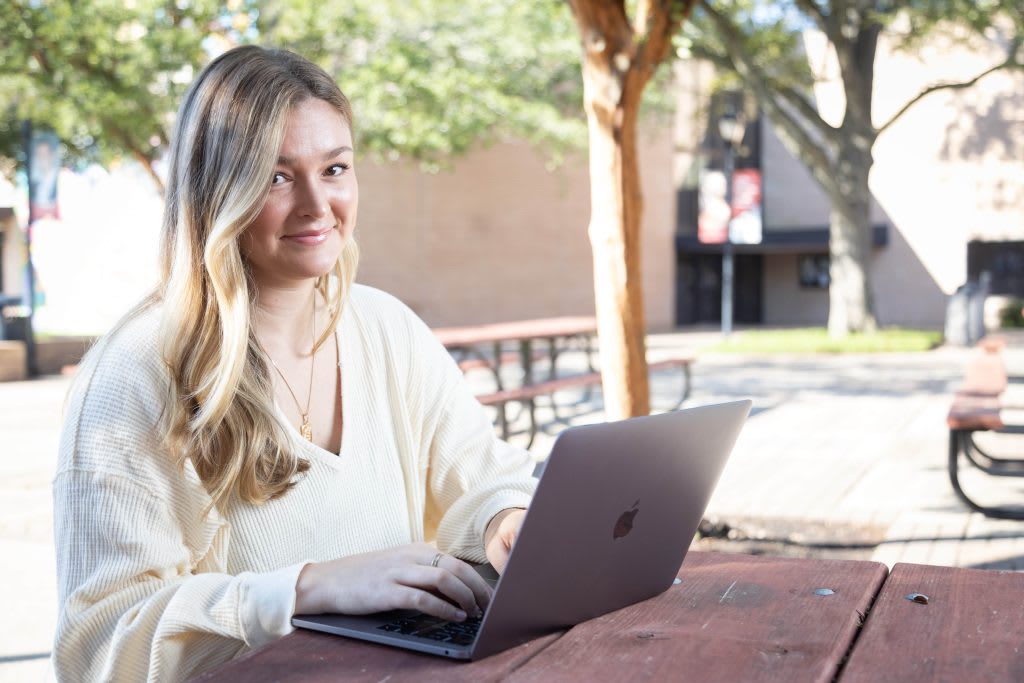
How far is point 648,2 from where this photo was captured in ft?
16.4

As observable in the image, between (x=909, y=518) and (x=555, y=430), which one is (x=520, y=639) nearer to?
(x=909, y=518)

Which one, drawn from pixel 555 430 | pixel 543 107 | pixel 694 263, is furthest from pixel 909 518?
pixel 694 263

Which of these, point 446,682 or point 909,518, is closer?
point 446,682

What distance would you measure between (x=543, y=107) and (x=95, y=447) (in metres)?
18.1

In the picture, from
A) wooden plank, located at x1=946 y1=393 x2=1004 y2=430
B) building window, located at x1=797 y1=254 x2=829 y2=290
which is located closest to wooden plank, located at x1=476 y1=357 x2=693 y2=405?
wooden plank, located at x1=946 y1=393 x2=1004 y2=430

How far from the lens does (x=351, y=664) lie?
1.37m

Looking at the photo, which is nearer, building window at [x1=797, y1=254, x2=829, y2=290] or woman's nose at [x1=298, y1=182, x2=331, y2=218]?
woman's nose at [x1=298, y1=182, x2=331, y2=218]

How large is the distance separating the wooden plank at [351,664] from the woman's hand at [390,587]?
0.07 m

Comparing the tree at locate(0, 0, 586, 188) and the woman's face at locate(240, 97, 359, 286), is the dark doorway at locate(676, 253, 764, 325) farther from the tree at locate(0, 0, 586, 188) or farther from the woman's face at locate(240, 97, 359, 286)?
the woman's face at locate(240, 97, 359, 286)

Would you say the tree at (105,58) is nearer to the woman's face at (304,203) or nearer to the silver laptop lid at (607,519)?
the woman's face at (304,203)

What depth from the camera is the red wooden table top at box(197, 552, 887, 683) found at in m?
1.33

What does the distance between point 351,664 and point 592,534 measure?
1.10 ft

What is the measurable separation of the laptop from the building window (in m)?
32.6

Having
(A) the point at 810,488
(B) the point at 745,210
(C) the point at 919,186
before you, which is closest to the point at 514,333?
(A) the point at 810,488
